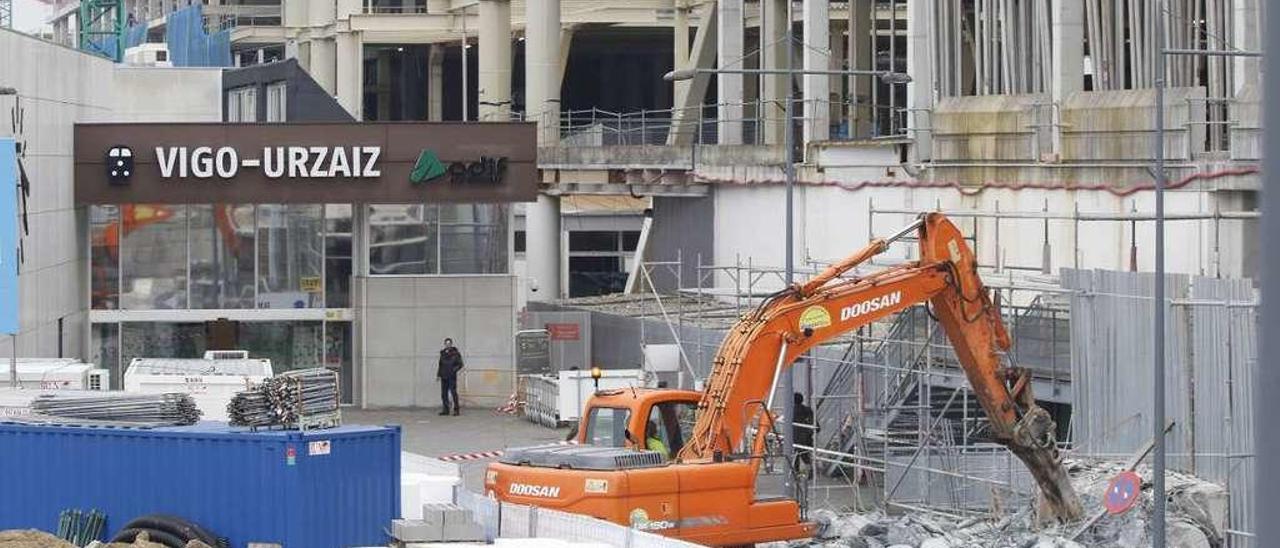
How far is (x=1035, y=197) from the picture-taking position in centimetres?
4012

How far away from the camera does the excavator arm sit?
24922 mm

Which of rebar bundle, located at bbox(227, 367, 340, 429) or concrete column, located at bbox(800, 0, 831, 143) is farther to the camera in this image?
concrete column, located at bbox(800, 0, 831, 143)

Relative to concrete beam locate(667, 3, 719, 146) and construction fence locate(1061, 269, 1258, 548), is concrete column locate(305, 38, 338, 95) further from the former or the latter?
construction fence locate(1061, 269, 1258, 548)

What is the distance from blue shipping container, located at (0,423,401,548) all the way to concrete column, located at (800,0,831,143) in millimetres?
29020

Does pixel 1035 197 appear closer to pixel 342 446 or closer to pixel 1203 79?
pixel 1203 79

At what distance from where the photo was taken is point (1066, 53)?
131 feet

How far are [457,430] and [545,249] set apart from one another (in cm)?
2264

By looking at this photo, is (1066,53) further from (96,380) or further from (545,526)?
(545,526)

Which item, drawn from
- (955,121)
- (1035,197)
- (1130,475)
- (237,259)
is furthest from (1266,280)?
(237,259)

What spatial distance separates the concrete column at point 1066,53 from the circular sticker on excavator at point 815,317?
51.0 feet

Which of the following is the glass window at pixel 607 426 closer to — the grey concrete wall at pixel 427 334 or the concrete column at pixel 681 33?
the grey concrete wall at pixel 427 334

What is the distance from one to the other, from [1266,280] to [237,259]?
4535 cm

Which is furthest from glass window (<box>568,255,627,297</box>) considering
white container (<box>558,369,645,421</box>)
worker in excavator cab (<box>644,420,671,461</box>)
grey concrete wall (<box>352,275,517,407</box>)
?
worker in excavator cab (<box>644,420,671,461</box>)

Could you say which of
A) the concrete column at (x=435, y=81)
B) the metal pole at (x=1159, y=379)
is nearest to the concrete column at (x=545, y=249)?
the concrete column at (x=435, y=81)
